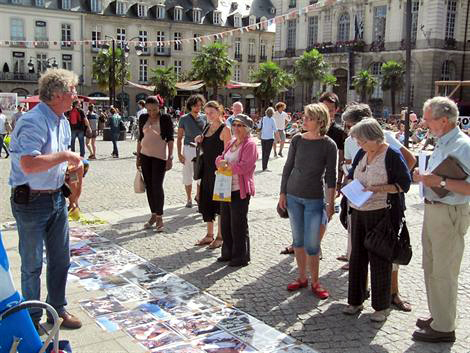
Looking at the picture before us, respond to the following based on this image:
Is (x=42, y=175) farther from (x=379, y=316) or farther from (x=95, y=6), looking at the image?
(x=95, y=6)

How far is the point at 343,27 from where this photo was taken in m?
48.6

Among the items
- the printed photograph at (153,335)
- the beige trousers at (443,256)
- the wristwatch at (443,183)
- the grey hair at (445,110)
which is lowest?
the printed photograph at (153,335)

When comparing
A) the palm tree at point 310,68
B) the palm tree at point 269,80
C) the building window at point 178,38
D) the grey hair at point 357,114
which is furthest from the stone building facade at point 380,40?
the grey hair at point 357,114

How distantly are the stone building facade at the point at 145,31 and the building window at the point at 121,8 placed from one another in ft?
0.32

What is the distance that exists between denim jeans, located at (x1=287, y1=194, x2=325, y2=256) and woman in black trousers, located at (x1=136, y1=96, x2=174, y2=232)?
273cm

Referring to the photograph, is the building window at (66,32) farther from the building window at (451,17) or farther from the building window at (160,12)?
the building window at (451,17)

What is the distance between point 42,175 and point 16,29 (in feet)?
167

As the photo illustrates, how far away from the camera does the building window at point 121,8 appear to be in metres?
54.2

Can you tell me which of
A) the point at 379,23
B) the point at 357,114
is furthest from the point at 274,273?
the point at 379,23

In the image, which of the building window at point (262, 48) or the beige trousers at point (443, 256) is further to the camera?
the building window at point (262, 48)

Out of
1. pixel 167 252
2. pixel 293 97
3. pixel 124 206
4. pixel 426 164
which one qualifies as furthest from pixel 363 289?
pixel 293 97

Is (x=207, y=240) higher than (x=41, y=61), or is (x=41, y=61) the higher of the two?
(x=41, y=61)

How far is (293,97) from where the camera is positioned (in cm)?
5419

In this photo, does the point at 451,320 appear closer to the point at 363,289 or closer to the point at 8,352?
the point at 363,289
